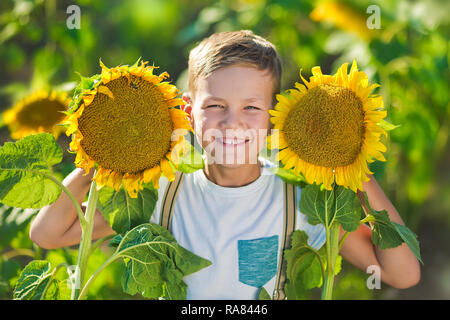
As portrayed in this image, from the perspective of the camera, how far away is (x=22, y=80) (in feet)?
7.45

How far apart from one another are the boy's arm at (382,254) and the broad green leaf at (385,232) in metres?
0.04

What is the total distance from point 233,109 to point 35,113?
709 millimetres

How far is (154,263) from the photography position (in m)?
0.74

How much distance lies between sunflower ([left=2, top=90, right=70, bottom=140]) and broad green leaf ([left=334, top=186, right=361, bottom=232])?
73 centimetres

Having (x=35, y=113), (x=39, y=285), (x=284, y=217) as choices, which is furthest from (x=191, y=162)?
(x=35, y=113)

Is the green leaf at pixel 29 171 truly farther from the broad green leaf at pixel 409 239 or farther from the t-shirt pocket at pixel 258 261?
the broad green leaf at pixel 409 239

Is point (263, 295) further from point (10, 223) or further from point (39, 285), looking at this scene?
point (10, 223)

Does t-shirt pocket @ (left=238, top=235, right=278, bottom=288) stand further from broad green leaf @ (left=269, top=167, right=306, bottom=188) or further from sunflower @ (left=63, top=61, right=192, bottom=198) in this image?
sunflower @ (left=63, top=61, right=192, bottom=198)

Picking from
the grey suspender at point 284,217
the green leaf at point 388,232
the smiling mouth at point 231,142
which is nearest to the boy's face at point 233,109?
the smiling mouth at point 231,142

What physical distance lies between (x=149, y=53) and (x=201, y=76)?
138 cm

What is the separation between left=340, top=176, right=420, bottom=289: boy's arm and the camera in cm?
80

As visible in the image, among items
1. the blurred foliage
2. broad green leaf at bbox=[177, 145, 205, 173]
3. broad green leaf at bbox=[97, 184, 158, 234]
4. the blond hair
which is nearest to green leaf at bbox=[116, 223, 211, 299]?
broad green leaf at bbox=[97, 184, 158, 234]

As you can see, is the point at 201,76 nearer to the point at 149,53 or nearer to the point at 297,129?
→ the point at 297,129

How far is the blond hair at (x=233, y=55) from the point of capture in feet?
2.65
